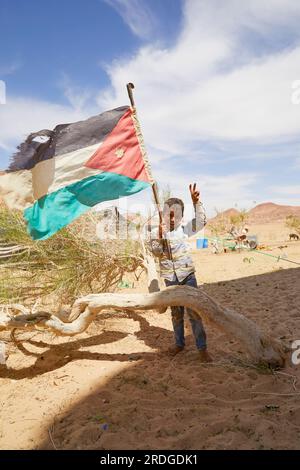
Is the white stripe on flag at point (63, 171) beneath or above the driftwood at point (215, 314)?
above

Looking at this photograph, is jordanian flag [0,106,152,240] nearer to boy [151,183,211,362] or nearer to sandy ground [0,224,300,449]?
boy [151,183,211,362]

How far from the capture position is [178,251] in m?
4.36

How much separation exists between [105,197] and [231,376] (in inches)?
98.6

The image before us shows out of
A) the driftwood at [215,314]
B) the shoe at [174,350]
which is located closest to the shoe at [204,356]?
the shoe at [174,350]

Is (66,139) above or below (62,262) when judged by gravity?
above

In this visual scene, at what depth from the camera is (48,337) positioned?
6.04 m

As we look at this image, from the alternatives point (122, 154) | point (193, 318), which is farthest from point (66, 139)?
point (193, 318)

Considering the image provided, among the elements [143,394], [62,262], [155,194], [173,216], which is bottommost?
[143,394]

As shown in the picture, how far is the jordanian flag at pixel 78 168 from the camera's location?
421 centimetres

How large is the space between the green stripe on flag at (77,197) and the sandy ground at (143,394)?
186 cm

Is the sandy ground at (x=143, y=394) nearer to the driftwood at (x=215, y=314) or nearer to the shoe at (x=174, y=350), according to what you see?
the shoe at (x=174, y=350)

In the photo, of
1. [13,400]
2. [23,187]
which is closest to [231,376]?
[13,400]

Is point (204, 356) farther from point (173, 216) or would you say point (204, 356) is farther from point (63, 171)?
point (63, 171)

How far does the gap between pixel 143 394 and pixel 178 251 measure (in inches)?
65.0
